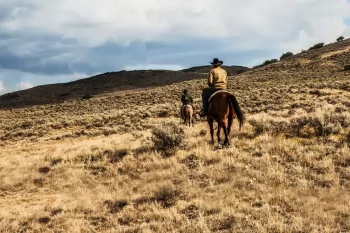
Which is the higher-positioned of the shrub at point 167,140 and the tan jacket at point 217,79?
the tan jacket at point 217,79

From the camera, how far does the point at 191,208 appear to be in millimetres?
8281

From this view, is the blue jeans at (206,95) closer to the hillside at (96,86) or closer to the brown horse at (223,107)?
the brown horse at (223,107)

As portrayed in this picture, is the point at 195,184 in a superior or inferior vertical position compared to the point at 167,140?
inferior

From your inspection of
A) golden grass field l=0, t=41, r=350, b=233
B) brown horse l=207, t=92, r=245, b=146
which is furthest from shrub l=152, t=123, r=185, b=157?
brown horse l=207, t=92, r=245, b=146

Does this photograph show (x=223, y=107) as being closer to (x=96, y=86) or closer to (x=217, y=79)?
(x=217, y=79)

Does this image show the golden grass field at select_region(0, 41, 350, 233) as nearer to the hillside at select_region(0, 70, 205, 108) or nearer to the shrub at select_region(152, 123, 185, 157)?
the shrub at select_region(152, 123, 185, 157)

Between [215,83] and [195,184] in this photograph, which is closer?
[195,184]

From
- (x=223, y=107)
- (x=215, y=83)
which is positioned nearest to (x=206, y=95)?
(x=215, y=83)

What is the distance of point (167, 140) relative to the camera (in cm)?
1356

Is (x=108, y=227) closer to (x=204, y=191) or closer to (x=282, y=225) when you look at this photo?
(x=204, y=191)

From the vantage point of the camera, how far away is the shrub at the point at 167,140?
44.0 ft

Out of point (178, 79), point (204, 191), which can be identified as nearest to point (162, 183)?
point (204, 191)

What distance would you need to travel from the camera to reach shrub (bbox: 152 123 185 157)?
13398 mm

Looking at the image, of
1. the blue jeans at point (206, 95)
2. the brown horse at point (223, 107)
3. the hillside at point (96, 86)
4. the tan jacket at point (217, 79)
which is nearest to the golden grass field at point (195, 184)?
the brown horse at point (223, 107)
